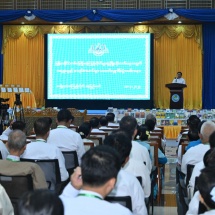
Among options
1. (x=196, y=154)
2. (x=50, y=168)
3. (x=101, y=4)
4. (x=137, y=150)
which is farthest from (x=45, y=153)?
(x=101, y=4)

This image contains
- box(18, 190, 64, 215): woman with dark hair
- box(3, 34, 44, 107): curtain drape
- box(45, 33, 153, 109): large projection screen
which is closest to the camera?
box(18, 190, 64, 215): woman with dark hair

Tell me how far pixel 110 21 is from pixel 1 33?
3.77 meters

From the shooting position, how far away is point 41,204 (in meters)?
1.71

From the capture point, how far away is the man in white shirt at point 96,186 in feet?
7.22

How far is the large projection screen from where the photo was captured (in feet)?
56.3

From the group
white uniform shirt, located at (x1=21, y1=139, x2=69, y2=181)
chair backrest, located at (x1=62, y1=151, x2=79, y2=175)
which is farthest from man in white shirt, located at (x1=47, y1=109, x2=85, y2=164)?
white uniform shirt, located at (x1=21, y1=139, x2=69, y2=181)

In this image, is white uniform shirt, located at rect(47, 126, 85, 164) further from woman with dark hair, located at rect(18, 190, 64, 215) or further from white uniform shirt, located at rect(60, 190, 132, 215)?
woman with dark hair, located at rect(18, 190, 64, 215)

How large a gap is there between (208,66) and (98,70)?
11.8ft

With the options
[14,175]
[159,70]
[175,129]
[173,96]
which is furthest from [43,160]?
[159,70]

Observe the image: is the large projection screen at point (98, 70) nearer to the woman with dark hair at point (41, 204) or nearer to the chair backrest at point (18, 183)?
the chair backrest at point (18, 183)

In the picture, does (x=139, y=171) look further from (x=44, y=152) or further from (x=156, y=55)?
(x=156, y=55)

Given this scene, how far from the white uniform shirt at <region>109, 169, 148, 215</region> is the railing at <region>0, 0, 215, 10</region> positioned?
48.5 feet

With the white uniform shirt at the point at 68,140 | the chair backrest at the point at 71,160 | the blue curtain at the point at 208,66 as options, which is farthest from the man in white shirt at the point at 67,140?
the blue curtain at the point at 208,66

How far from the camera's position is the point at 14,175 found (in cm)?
394
